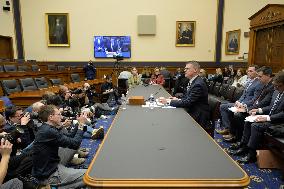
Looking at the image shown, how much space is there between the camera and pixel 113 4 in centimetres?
1202

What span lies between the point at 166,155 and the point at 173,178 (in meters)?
0.36

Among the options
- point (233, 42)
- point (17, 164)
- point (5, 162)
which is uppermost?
point (233, 42)

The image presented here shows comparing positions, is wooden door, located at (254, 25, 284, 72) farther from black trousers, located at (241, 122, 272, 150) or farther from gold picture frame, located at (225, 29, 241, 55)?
black trousers, located at (241, 122, 272, 150)

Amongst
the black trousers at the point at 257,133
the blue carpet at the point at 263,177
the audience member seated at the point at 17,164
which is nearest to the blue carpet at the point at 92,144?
the audience member seated at the point at 17,164

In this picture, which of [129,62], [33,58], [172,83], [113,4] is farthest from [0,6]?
[172,83]

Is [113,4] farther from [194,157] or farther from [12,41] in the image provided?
[194,157]

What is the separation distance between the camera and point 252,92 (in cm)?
475

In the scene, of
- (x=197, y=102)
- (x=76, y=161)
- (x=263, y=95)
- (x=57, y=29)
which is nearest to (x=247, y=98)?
(x=263, y=95)

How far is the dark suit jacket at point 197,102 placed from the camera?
3.68 m

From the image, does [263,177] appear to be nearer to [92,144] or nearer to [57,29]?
[92,144]

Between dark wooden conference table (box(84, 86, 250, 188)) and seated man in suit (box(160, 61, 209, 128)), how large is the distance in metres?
A: 1.06

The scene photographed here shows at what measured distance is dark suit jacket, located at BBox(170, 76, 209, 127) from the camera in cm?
368

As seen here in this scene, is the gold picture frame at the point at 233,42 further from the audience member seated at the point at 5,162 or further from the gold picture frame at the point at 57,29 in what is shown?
the audience member seated at the point at 5,162

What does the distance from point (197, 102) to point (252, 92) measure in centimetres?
157
